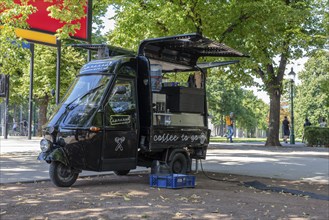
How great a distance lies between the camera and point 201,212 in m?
6.59

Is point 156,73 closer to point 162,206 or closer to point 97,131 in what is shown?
point 97,131

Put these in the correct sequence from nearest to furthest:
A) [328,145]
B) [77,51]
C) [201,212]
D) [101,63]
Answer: [201,212] → [101,63] → [328,145] → [77,51]

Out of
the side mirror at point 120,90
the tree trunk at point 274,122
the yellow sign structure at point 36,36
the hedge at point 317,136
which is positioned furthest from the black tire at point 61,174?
the hedge at point 317,136

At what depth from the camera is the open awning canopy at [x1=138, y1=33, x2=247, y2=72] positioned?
10359 millimetres

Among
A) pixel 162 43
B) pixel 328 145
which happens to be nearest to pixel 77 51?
pixel 328 145

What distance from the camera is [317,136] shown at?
87.2ft

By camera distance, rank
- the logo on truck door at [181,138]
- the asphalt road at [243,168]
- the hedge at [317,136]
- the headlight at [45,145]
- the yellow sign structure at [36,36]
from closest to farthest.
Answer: the headlight at [45,145] → the logo on truck door at [181,138] → the asphalt road at [243,168] → the yellow sign structure at [36,36] → the hedge at [317,136]

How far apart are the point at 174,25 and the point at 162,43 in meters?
6.10

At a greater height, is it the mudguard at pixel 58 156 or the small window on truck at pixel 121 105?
the small window on truck at pixel 121 105

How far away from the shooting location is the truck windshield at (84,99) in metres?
8.91

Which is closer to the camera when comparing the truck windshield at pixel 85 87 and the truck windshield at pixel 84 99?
the truck windshield at pixel 84 99

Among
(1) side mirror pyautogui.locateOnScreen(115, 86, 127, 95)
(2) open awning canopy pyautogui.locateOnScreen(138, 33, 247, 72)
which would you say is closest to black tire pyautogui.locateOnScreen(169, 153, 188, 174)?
(1) side mirror pyautogui.locateOnScreen(115, 86, 127, 95)

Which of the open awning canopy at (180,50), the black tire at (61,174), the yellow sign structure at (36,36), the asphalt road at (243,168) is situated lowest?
the asphalt road at (243,168)

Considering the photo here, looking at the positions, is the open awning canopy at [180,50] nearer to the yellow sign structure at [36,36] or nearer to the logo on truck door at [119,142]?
the logo on truck door at [119,142]
